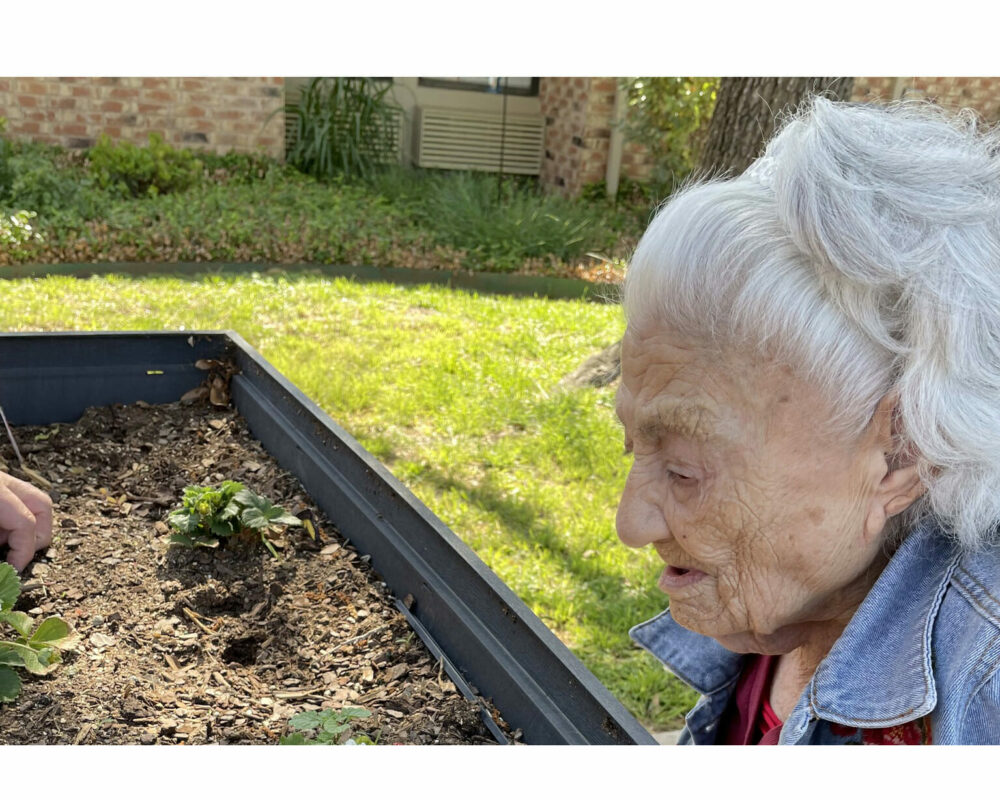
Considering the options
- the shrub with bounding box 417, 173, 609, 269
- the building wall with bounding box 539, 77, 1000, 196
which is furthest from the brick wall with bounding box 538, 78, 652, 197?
the shrub with bounding box 417, 173, 609, 269

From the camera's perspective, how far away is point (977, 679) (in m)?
1.03

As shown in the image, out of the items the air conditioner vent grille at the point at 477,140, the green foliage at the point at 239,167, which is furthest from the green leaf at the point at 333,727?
the air conditioner vent grille at the point at 477,140

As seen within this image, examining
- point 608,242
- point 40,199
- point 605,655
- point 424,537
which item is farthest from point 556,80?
point 424,537

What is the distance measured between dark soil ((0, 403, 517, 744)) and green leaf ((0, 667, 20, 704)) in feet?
0.09

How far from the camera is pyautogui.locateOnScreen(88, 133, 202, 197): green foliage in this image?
905 centimetres

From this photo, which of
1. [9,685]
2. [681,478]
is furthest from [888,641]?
[9,685]

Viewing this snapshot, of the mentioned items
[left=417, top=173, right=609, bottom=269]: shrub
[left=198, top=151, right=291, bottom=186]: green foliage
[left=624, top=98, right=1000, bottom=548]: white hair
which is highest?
[left=624, top=98, right=1000, bottom=548]: white hair

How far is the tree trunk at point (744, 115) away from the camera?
4789 millimetres

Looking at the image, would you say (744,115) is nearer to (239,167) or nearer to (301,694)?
(301,694)

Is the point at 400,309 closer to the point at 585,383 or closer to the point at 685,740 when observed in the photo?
the point at 585,383

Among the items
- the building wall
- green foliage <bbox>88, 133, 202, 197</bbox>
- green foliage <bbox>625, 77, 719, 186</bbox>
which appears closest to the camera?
green foliage <bbox>88, 133, 202, 197</bbox>

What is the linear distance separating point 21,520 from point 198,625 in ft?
1.43

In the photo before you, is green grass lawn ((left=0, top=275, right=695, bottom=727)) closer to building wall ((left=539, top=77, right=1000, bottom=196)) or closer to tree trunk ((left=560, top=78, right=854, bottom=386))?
tree trunk ((left=560, top=78, right=854, bottom=386))

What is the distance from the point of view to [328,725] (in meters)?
1.50
